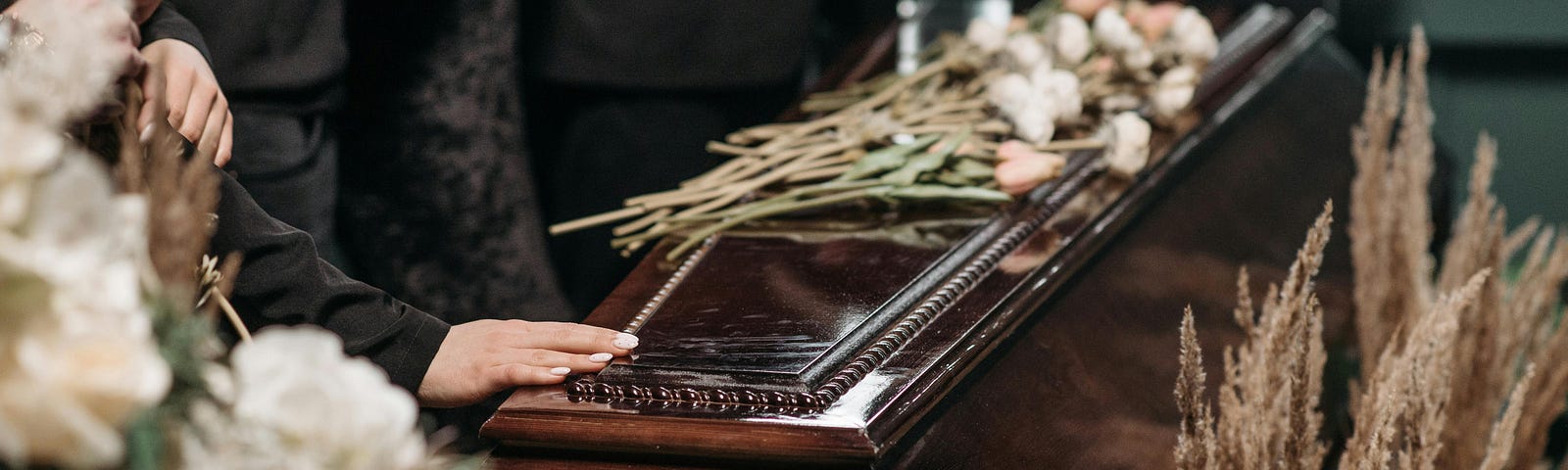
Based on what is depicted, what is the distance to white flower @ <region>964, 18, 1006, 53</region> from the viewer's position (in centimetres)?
185

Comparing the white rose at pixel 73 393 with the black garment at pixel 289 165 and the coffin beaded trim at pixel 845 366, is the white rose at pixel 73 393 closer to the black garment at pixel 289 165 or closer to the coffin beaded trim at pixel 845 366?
the coffin beaded trim at pixel 845 366

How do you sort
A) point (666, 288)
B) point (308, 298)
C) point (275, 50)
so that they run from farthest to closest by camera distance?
point (275, 50), point (666, 288), point (308, 298)

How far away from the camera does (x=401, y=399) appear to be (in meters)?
0.45

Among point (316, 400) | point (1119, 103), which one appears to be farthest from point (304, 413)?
point (1119, 103)

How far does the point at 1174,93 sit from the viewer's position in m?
1.71

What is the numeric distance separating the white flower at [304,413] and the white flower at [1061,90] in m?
1.29

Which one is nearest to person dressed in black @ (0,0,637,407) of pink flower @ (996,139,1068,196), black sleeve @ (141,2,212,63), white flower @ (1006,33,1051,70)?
black sleeve @ (141,2,212,63)

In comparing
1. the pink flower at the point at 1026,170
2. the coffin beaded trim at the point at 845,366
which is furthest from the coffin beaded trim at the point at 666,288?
the pink flower at the point at 1026,170

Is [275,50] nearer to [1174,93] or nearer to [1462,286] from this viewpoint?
[1174,93]

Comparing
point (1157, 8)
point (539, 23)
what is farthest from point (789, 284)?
point (1157, 8)

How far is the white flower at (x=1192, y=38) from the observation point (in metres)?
1.86

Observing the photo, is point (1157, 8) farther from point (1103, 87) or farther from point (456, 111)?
point (456, 111)

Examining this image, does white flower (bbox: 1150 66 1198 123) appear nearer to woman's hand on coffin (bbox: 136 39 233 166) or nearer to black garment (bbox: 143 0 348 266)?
black garment (bbox: 143 0 348 266)

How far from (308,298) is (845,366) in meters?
0.40
